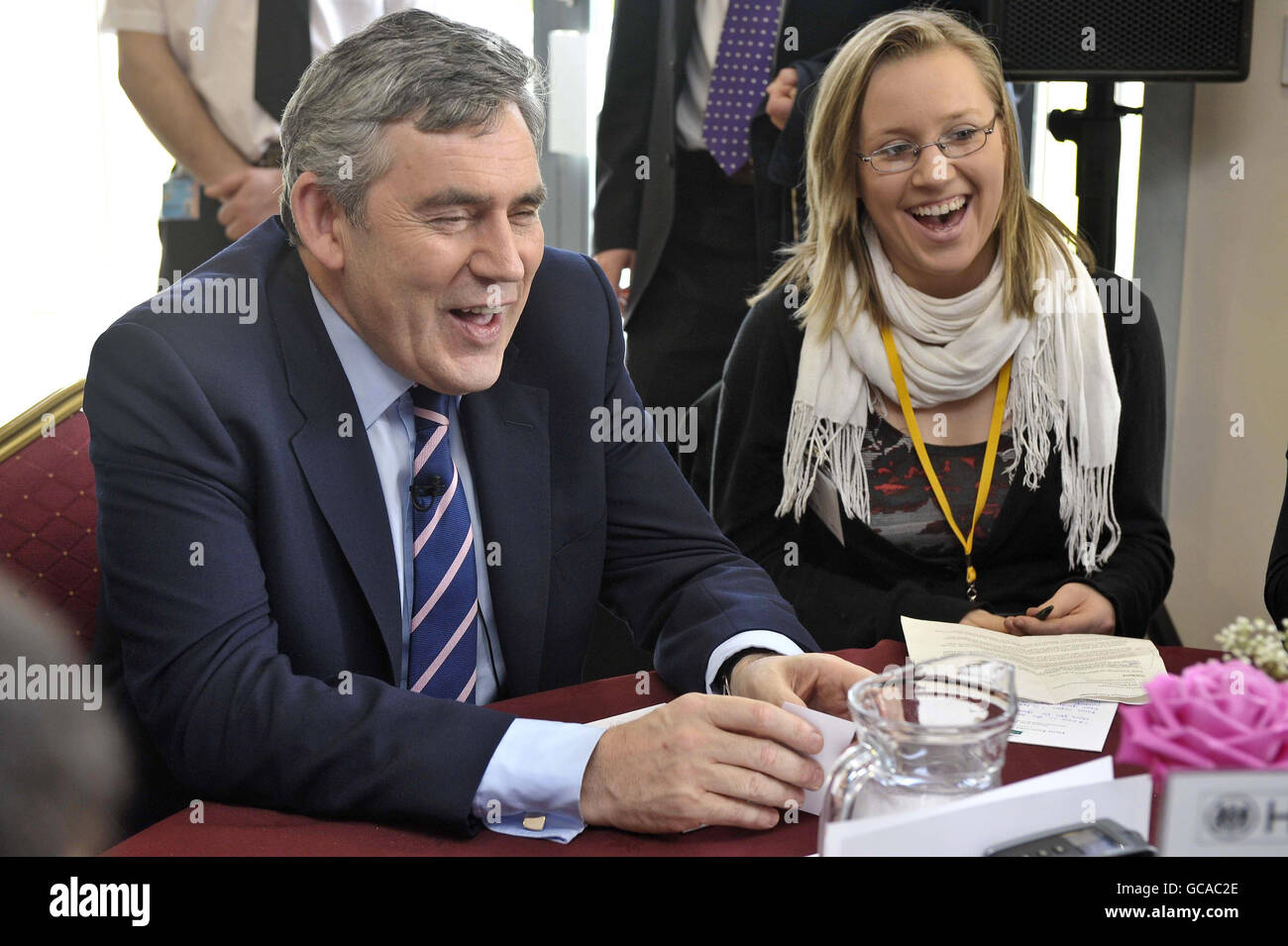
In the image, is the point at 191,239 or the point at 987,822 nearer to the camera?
the point at 987,822

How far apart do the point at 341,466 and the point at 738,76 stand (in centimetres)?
181

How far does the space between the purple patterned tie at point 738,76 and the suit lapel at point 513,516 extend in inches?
58.1

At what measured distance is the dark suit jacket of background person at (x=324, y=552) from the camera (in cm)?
116

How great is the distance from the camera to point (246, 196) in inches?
99.0

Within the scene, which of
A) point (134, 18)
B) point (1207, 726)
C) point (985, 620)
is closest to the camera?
point (1207, 726)

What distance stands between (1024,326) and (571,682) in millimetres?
954

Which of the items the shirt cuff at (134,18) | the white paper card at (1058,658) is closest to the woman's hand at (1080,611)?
the white paper card at (1058,658)

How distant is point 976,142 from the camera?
2.08 metres

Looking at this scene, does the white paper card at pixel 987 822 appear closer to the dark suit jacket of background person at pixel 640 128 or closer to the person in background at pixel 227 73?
the person in background at pixel 227 73

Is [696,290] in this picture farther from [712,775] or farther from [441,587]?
[712,775]
